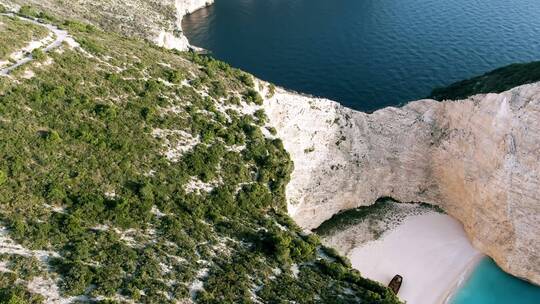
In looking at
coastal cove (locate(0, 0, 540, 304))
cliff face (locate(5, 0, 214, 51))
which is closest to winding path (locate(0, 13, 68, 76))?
coastal cove (locate(0, 0, 540, 304))

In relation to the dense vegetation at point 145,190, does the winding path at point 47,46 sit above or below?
above

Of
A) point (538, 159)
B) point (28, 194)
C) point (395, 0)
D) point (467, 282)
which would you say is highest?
point (395, 0)

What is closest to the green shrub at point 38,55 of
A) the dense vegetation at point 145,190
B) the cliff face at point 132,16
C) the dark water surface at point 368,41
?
the dense vegetation at point 145,190

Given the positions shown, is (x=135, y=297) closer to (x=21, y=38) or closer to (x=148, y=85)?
(x=148, y=85)

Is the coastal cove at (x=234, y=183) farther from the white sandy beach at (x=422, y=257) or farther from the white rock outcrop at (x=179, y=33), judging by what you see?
the white rock outcrop at (x=179, y=33)

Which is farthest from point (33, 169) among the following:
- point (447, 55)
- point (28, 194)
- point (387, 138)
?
point (447, 55)
